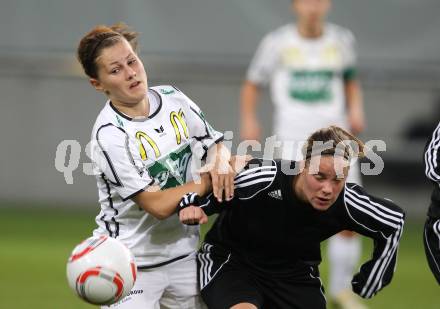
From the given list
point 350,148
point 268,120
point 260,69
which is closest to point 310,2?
point 260,69

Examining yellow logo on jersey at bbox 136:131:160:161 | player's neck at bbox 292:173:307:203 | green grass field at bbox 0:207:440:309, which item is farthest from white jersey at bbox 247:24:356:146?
yellow logo on jersey at bbox 136:131:160:161

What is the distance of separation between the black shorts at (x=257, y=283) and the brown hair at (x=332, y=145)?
0.54 metres

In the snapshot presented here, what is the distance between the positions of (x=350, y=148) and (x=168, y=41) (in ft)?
18.5

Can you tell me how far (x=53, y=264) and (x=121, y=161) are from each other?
384cm

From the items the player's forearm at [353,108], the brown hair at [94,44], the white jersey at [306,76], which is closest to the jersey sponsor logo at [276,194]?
the brown hair at [94,44]

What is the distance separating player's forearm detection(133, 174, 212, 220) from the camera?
13.6 ft

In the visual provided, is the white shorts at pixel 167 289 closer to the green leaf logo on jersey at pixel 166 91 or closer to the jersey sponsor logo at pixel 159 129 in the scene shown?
the jersey sponsor logo at pixel 159 129

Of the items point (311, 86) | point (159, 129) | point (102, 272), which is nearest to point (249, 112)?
point (311, 86)

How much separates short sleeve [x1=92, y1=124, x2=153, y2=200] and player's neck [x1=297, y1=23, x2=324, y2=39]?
3.12m

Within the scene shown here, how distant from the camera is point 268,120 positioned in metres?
10.1

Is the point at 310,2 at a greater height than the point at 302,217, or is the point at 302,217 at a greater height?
the point at 310,2

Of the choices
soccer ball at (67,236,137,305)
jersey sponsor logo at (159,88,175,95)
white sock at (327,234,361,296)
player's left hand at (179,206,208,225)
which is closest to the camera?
soccer ball at (67,236,137,305)

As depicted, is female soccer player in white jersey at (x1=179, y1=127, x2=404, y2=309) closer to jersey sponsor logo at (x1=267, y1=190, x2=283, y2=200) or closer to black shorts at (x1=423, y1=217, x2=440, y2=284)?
jersey sponsor logo at (x1=267, y1=190, x2=283, y2=200)

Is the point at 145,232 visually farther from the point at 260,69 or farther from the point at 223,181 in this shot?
the point at 260,69
